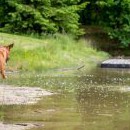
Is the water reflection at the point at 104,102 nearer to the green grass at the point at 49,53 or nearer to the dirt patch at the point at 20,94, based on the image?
the dirt patch at the point at 20,94

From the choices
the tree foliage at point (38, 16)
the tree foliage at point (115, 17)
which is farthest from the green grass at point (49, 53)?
the tree foliage at point (115, 17)

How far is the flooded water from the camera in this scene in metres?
10.5

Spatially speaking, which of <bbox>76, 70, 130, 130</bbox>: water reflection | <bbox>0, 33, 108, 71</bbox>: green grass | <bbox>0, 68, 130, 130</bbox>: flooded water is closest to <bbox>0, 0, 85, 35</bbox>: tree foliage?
<bbox>0, 33, 108, 71</bbox>: green grass

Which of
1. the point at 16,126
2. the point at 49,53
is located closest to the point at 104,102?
the point at 16,126

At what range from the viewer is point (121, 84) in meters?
18.2

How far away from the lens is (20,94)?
14609 mm

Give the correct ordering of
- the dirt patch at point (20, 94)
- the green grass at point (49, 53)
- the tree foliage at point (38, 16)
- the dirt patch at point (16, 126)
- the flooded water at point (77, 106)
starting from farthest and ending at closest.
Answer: the tree foliage at point (38, 16) → the green grass at point (49, 53) → the dirt patch at point (20, 94) → the flooded water at point (77, 106) → the dirt patch at point (16, 126)

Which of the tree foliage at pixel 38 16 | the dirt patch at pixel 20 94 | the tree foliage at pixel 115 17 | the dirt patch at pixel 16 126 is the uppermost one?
the dirt patch at pixel 16 126

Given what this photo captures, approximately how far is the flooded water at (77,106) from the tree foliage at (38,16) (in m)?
12.2

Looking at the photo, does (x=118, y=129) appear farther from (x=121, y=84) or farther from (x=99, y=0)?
(x=99, y=0)

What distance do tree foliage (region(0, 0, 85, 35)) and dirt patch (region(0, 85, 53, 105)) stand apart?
615 inches

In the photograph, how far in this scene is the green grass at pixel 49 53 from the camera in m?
23.9

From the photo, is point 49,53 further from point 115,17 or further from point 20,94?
point 20,94

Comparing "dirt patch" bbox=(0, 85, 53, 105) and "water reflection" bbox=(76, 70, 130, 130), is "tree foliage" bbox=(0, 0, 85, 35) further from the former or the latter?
"dirt patch" bbox=(0, 85, 53, 105)
